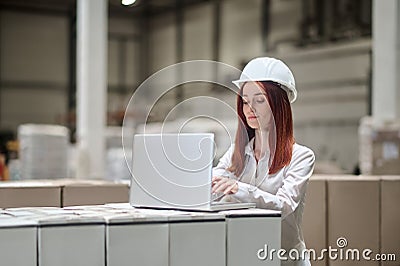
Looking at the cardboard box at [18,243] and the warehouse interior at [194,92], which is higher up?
the warehouse interior at [194,92]

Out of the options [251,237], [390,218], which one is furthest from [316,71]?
[251,237]

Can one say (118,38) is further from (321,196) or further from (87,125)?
(321,196)

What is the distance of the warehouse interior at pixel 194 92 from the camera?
4.47 metres

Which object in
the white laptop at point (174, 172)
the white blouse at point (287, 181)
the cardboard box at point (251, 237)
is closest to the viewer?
the cardboard box at point (251, 237)

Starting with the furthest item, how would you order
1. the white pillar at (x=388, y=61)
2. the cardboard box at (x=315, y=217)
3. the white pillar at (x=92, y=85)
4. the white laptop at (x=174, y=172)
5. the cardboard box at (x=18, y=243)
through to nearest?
1. the white pillar at (x=92, y=85)
2. the white pillar at (x=388, y=61)
3. the cardboard box at (x=315, y=217)
4. the white laptop at (x=174, y=172)
5. the cardboard box at (x=18, y=243)

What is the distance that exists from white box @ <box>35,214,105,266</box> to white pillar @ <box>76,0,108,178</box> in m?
7.26

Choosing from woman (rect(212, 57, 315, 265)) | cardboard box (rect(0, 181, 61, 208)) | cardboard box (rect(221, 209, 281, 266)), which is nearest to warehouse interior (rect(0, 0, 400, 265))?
cardboard box (rect(0, 181, 61, 208))

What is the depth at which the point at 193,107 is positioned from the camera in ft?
10.6

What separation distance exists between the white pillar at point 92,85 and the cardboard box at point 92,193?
5.02m

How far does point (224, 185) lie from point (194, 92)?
36.1ft

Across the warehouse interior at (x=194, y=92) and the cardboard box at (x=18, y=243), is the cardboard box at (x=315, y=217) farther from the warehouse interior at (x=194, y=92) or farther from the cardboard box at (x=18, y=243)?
the cardboard box at (x=18, y=243)

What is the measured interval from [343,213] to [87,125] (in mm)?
5901

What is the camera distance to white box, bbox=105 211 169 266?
228 centimetres

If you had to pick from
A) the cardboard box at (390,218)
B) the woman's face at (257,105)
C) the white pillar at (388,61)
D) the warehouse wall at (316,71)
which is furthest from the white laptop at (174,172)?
the warehouse wall at (316,71)
